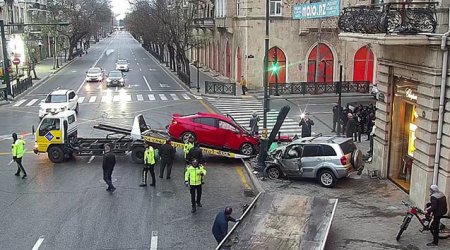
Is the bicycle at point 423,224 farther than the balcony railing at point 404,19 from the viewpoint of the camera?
No

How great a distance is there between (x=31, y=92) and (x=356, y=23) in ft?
120

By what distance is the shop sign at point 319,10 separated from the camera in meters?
20.0

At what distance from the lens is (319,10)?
21672 mm

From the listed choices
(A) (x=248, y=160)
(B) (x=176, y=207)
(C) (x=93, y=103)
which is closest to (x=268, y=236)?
(B) (x=176, y=207)

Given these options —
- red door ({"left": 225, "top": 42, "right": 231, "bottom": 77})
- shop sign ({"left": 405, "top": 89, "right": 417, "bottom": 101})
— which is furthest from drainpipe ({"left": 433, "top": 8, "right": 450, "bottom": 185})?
red door ({"left": 225, "top": 42, "right": 231, "bottom": 77})

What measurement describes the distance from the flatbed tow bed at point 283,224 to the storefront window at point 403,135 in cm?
508

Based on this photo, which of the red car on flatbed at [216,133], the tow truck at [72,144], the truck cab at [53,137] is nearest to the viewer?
the tow truck at [72,144]

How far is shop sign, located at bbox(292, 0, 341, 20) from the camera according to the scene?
65.7 ft

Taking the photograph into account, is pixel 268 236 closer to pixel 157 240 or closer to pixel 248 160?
pixel 157 240

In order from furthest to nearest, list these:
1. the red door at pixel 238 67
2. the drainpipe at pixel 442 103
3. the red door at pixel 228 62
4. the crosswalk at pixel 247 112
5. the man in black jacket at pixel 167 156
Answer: the red door at pixel 228 62 < the red door at pixel 238 67 < the crosswalk at pixel 247 112 < the man in black jacket at pixel 167 156 < the drainpipe at pixel 442 103

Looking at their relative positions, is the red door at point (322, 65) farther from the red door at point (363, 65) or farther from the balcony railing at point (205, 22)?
the balcony railing at point (205, 22)

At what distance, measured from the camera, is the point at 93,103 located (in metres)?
39.1

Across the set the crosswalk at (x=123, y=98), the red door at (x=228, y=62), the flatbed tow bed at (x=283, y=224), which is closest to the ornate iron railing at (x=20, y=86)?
the crosswalk at (x=123, y=98)

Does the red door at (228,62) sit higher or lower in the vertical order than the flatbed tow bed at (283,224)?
higher
